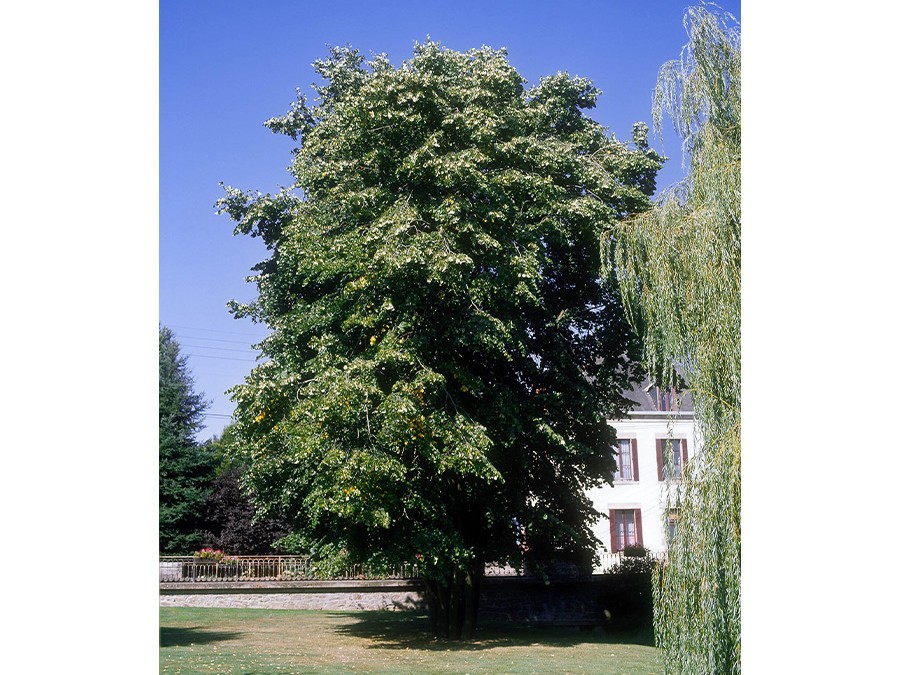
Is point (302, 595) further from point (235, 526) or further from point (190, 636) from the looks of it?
point (190, 636)

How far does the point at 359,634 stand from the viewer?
12781 mm

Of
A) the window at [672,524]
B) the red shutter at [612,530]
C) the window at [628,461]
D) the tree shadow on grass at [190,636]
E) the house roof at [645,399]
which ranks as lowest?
the tree shadow on grass at [190,636]

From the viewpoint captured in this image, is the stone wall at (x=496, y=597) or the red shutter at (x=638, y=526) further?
the red shutter at (x=638, y=526)

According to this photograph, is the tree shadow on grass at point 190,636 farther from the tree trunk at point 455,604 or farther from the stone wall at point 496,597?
the stone wall at point 496,597

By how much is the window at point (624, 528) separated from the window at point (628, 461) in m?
0.99

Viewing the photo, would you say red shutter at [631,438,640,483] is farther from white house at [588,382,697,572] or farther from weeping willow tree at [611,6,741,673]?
weeping willow tree at [611,6,741,673]

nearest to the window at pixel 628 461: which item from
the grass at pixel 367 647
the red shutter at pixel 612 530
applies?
the red shutter at pixel 612 530

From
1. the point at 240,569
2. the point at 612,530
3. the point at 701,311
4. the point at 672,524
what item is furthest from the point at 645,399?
the point at 672,524

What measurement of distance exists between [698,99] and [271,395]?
6.02m

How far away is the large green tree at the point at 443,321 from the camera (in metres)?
9.77

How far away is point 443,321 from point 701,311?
A: 4.58 m

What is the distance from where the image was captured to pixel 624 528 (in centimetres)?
1953

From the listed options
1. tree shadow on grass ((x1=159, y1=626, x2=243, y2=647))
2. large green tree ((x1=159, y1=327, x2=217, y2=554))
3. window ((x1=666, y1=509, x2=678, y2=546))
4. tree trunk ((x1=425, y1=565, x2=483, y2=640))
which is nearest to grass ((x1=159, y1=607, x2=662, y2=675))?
tree shadow on grass ((x1=159, y1=626, x2=243, y2=647))
